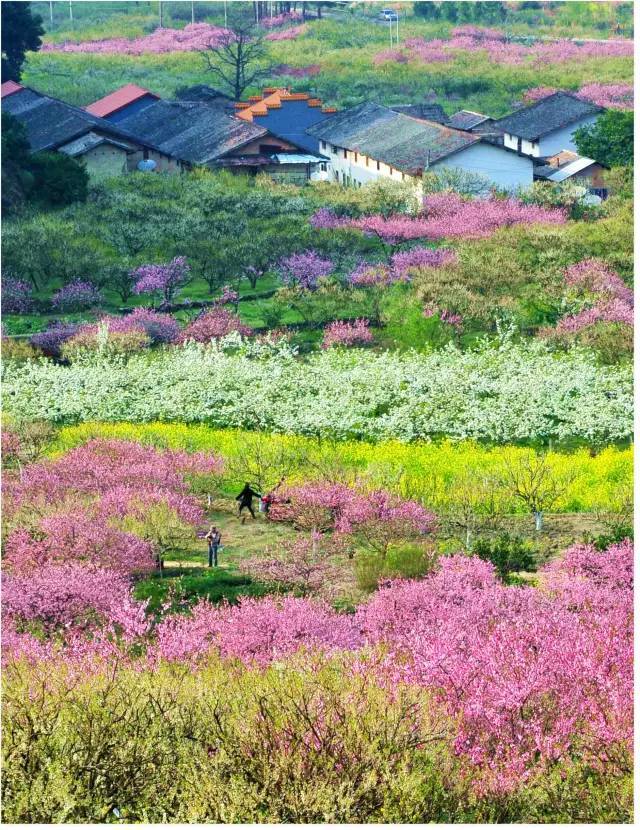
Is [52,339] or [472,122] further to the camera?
[472,122]

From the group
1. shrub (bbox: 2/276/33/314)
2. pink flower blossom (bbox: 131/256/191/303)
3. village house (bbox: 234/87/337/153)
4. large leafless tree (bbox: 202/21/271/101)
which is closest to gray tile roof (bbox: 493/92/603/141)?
village house (bbox: 234/87/337/153)

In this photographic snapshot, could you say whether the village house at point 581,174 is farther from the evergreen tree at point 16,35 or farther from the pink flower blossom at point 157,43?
the pink flower blossom at point 157,43

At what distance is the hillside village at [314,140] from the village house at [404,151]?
3.0 inches

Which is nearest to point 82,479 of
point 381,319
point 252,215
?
point 381,319

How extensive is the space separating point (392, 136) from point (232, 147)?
9472 millimetres

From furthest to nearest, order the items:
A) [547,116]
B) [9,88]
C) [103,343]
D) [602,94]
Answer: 1. [602,94]
2. [9,88]
3. [547,116]
4. [103,343]

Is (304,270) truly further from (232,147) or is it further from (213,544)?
(213,544)

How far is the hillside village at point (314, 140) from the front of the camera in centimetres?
7162

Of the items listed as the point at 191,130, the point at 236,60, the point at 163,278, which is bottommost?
the point at 163,278

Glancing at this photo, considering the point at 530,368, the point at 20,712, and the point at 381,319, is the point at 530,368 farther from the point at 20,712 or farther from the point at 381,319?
the point at 20,712

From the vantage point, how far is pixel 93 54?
429ft

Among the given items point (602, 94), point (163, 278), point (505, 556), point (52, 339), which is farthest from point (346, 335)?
point (602, 94)

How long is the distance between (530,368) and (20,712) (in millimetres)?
28302

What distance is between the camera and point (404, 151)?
7350 centimetres
